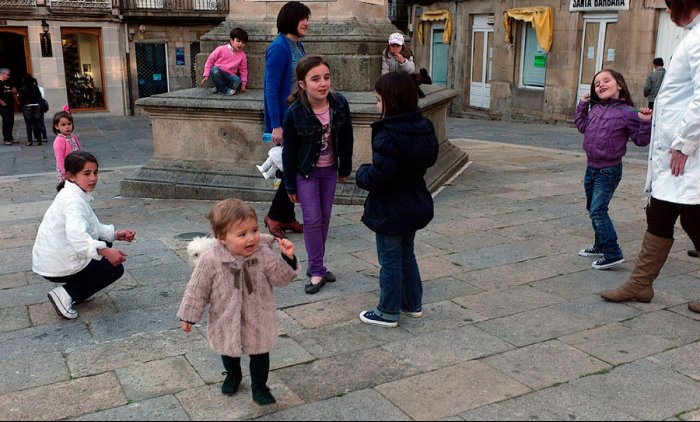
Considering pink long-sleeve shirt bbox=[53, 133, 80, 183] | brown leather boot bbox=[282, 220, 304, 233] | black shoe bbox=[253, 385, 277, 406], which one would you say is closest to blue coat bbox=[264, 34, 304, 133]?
brown leather boot bbox=[282, 220, 304, 233]

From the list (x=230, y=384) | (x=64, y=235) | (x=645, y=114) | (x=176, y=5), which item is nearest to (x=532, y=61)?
(x=176, y=5)

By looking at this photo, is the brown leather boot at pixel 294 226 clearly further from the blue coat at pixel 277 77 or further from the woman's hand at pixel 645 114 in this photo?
the woman's hand at pixel 645 114

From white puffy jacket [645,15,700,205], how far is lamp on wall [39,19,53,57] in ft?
73.9

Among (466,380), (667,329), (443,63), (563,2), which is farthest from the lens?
(443,63)

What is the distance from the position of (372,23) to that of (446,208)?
254 centimetres

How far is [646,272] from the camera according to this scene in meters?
4.35

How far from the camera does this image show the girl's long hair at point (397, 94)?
3.74 metres

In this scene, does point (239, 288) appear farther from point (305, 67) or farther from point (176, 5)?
point (176, 5)

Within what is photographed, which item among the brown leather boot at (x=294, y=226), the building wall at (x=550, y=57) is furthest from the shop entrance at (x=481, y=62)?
the brown leather boot at (x=294, y=226)

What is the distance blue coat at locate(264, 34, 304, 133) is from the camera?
538 cm

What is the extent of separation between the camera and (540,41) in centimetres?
1870

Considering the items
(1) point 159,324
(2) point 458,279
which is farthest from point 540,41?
(1) point 159,324

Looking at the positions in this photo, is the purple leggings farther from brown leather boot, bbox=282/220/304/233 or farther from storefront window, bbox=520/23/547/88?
storefront window, bbox=520/23/547/88

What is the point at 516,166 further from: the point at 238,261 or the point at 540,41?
the point at 540,41
